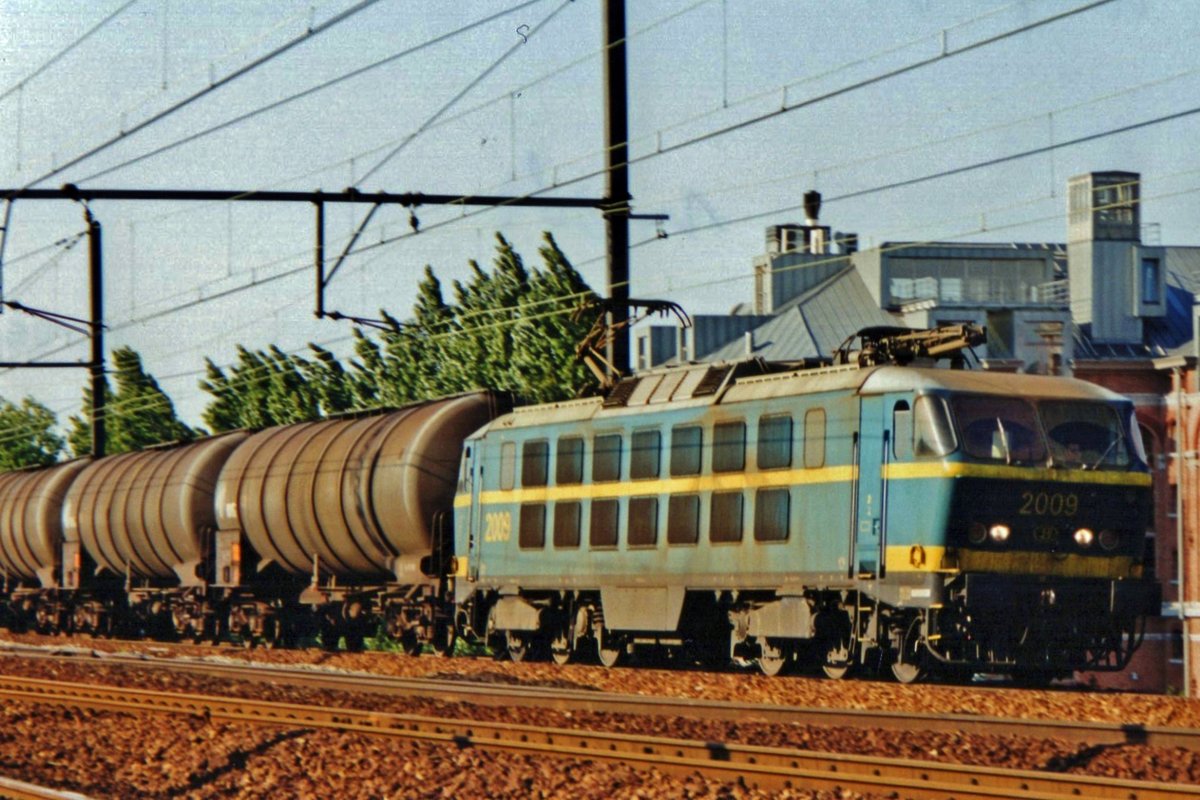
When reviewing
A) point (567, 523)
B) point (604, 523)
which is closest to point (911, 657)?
point (604, 523)

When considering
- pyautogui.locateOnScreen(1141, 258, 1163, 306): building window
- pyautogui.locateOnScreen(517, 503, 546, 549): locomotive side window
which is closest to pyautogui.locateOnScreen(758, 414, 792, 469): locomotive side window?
pyautogui.locateOnScreen(517, 503, 546, 549): locomotive side window

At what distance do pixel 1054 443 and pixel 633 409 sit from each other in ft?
18.9

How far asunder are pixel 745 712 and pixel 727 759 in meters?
3.26

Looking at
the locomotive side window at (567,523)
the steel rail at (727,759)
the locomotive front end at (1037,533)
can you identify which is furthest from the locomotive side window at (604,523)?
the steel rail at (727,759)

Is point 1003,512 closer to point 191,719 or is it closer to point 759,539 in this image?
point 759,539

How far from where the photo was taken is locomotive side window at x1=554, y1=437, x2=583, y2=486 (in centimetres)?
2445

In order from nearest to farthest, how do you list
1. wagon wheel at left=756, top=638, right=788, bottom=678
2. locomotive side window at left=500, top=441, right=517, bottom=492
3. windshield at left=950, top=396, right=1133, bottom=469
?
windshield at left=950, top=396, right=1133, bottom=469
wagon wheel at left=756, top=638, right=788, bottom=678
locomotive side window at left=500, top=441, right=517, bottom=492

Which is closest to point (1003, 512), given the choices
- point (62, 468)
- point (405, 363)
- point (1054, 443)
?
point (1054, 443)

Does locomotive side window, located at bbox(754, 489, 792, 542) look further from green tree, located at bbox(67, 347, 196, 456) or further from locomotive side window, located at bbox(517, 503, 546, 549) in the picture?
green tree, located at bbox(67, 347, 196, 456)

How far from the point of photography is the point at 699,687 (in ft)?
67.1

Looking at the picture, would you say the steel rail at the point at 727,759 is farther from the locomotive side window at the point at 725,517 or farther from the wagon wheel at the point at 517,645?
the wagon wheel at the point at 517,645

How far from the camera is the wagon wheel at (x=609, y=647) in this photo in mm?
24641

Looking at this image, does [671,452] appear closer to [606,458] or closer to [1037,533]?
[606,458]

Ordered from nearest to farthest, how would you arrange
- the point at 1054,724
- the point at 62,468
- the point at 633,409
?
the point at 1054,724 < the point at 633,409 < the point at 62,468
